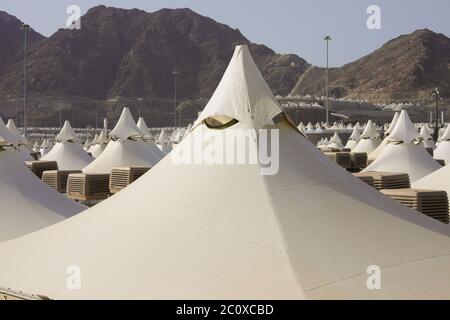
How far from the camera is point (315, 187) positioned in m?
6.64

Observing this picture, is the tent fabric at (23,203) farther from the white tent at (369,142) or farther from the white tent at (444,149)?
the white tent at (369,142)

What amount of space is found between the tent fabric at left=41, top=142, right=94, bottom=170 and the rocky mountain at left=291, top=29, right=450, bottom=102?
359 ft

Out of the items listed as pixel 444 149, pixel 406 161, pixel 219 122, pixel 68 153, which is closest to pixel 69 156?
pixel 68 153

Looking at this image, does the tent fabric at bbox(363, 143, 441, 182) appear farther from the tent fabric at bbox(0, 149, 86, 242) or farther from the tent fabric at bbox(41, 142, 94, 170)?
the tent fabric at bbox(0, 149, 86, 242)

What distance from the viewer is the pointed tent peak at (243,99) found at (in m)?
7.17

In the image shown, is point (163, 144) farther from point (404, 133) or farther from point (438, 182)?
point (438, 182)

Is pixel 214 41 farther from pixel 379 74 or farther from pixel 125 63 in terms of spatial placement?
pixel 379 74

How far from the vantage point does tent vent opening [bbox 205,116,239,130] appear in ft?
23.7

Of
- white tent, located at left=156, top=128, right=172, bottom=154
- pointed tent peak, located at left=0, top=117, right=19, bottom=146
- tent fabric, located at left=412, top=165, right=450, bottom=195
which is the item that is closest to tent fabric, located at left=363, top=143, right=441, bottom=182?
tent fabric, located at left=412, top=165, right=450, bottom=195

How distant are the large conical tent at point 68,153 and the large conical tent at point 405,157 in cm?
1088

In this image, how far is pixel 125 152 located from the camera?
23.6 m

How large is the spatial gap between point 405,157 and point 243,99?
598 inches
